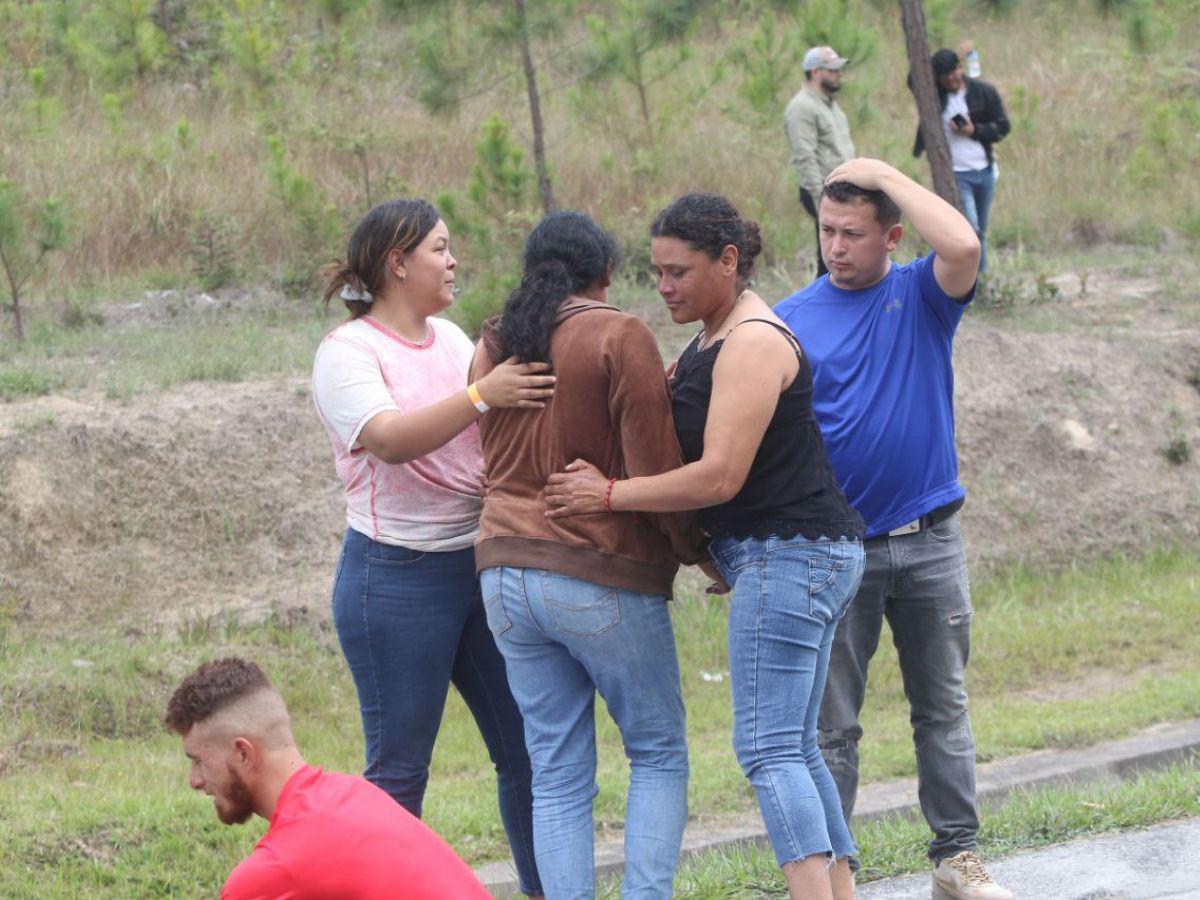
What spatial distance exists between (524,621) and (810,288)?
124 centimetres

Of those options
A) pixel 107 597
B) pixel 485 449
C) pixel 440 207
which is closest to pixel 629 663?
pixel 485 449

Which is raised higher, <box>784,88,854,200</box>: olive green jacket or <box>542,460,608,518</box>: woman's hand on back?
<box>784,88,854,200</box>: olive green jacket

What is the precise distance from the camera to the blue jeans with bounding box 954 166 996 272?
10.7m

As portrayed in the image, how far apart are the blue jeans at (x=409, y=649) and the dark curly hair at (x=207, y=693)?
0.95 meters

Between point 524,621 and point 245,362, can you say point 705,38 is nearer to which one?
point 245,362

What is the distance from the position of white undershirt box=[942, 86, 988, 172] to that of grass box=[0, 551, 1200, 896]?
10.6ft

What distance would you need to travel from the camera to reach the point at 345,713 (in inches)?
265

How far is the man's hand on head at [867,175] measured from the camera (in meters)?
3.93

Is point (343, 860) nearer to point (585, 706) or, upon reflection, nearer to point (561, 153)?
point (585, 706)

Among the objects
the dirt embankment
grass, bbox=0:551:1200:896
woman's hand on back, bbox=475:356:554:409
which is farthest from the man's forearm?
the dirt embankment

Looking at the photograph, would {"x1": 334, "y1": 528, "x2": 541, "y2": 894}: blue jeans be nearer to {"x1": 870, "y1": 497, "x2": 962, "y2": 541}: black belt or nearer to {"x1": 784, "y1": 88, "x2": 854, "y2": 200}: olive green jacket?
{"x1": 870, "y1": 497, "x2": 962, "y2": 541}: black belt

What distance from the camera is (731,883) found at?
4484 millimetres

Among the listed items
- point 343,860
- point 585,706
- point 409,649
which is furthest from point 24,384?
point 343,860

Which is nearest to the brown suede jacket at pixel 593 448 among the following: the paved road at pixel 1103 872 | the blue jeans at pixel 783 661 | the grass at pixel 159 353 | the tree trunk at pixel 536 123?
the blue jeans at pixel 783 661
